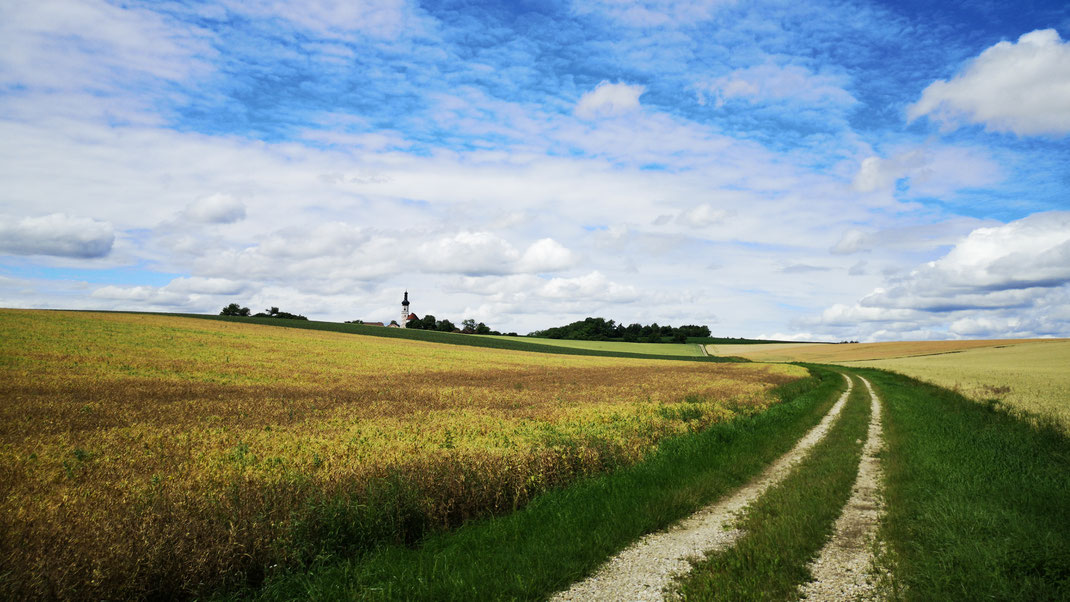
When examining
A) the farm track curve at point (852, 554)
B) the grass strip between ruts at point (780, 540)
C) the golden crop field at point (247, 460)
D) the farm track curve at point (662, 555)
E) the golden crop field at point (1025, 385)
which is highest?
the golden crop field at point (1025, 385)

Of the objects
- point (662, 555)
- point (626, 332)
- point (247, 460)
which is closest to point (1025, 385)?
point (662, 555)

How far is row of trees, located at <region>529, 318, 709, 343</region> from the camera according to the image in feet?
469

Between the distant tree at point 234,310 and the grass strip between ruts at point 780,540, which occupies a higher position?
the distant tree at point 234,310

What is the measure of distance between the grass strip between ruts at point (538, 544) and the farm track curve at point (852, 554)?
2009 millimetres

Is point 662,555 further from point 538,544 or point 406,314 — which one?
point 406,314

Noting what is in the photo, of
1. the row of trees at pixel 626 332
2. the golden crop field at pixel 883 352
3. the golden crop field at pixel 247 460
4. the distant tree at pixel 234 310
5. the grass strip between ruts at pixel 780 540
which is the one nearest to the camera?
the grass strip between ruts at pixel 780 540

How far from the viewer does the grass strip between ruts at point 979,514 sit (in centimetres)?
546

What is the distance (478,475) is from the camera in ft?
29.1

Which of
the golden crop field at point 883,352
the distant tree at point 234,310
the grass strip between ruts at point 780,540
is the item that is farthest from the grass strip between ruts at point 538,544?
the distant tree at point 234,310

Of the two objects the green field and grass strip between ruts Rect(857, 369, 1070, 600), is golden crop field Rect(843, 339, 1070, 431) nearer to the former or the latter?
the green field

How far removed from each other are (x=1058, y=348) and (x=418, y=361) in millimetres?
82679

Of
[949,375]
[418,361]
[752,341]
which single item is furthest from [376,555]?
[752,341]

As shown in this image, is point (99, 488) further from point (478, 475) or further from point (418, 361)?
point (418, 361)

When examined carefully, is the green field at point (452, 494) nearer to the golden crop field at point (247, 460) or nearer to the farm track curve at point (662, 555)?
the golden crop field at point (247, 460)
